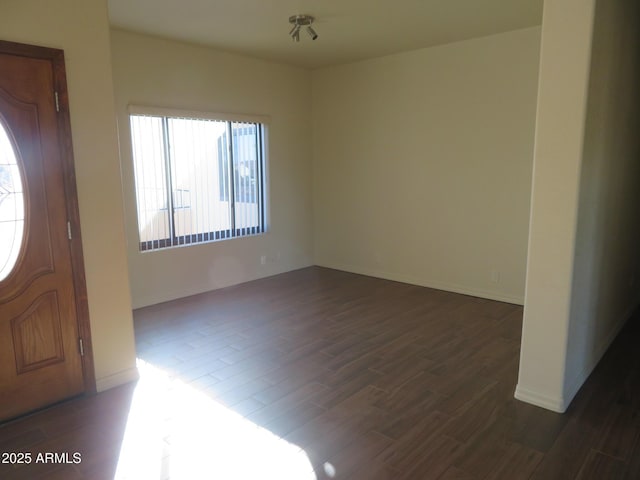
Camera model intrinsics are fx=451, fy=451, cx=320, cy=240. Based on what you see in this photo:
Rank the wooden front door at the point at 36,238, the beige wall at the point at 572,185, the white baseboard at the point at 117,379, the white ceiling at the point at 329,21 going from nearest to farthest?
the beige wall at the point at 572,185 → the wooden front door at the point at 36,238 → the white baseboard at the point at 117,379 → the white ceiling at the point at 329,21

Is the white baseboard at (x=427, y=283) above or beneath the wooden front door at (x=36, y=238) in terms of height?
beneath

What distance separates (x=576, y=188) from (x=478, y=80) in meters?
2.76

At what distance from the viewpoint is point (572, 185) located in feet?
8.53

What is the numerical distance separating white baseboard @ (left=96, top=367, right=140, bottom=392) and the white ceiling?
9.57 feet

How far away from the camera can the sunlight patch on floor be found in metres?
2.29

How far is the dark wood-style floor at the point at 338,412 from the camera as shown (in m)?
2.34

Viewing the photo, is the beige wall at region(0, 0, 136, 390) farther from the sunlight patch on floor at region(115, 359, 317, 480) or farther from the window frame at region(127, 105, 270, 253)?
the window frame at region(127, 105, 270, 253)

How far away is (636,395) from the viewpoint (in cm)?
299

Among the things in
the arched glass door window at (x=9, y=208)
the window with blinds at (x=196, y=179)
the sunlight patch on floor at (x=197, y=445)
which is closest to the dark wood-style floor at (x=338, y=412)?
the sunlight patch on floor at (x=197, y=445)

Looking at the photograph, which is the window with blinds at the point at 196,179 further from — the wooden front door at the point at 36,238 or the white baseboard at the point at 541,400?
the white baseboard at the point at 541,400

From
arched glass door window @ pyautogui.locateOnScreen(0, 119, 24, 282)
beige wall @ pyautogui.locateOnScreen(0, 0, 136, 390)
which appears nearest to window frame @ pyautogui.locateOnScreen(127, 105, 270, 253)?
beige wall @ pyautogui.locateOnScreen(0, 0, 136, 390)

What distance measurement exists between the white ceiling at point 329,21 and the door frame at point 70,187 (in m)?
1.26

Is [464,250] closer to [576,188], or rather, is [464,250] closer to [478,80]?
[478,80]

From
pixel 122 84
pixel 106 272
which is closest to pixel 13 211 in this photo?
pixel 106 272
